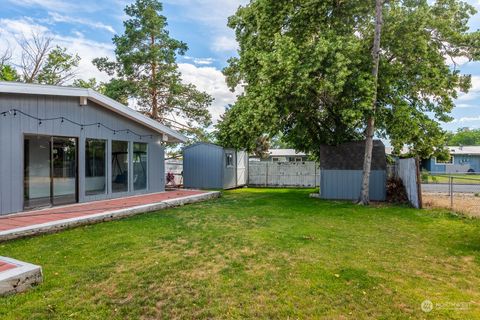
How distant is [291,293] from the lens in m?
3.42

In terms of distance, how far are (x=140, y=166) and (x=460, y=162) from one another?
34.3 meters

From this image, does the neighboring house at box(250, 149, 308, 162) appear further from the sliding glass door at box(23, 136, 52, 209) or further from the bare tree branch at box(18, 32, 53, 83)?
the sliding glass door at box(23, 136, 52, 209)

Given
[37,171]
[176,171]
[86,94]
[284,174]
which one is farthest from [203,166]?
[37,171]

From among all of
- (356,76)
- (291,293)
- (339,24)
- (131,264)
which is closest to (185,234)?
(131,264)

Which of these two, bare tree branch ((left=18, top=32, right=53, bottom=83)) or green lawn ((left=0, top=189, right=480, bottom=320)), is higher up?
bare tree branch ((left=18, top=32, right=53, bottom=83))

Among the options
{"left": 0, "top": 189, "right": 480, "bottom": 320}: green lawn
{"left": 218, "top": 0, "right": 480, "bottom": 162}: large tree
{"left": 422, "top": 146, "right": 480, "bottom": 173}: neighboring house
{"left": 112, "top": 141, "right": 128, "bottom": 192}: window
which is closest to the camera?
{"left": 0, "top": 189, "right": 480, "bottom": 320}: green lawn

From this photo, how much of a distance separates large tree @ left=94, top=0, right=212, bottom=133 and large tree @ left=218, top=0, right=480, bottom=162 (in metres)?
7.49

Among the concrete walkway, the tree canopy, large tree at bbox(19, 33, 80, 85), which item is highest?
large tree at bbox(19, 33, 80, 85)

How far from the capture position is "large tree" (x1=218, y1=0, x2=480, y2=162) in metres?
9.09

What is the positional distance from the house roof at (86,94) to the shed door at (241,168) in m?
5.31

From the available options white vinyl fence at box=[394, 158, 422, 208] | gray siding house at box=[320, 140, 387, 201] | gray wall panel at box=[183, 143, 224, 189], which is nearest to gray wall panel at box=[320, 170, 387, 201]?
gray siding house at box=[320, 140, 387, 201]

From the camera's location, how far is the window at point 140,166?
11.0 meters

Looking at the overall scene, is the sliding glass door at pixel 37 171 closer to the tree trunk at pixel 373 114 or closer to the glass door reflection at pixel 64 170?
the glass door reflection at pixel 64 170

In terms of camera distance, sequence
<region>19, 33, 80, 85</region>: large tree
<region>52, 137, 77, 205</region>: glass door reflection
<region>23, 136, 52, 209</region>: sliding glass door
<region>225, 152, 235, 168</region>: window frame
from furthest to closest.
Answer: <region>19, 33, 80, 85</region>: large tree, <region>225, 152, 235, 168</region>: window frame, <region>52, 137, 77, 205</region>: glass door reflection, <region>23, 136, 52, 209</region>: sliding glass door
